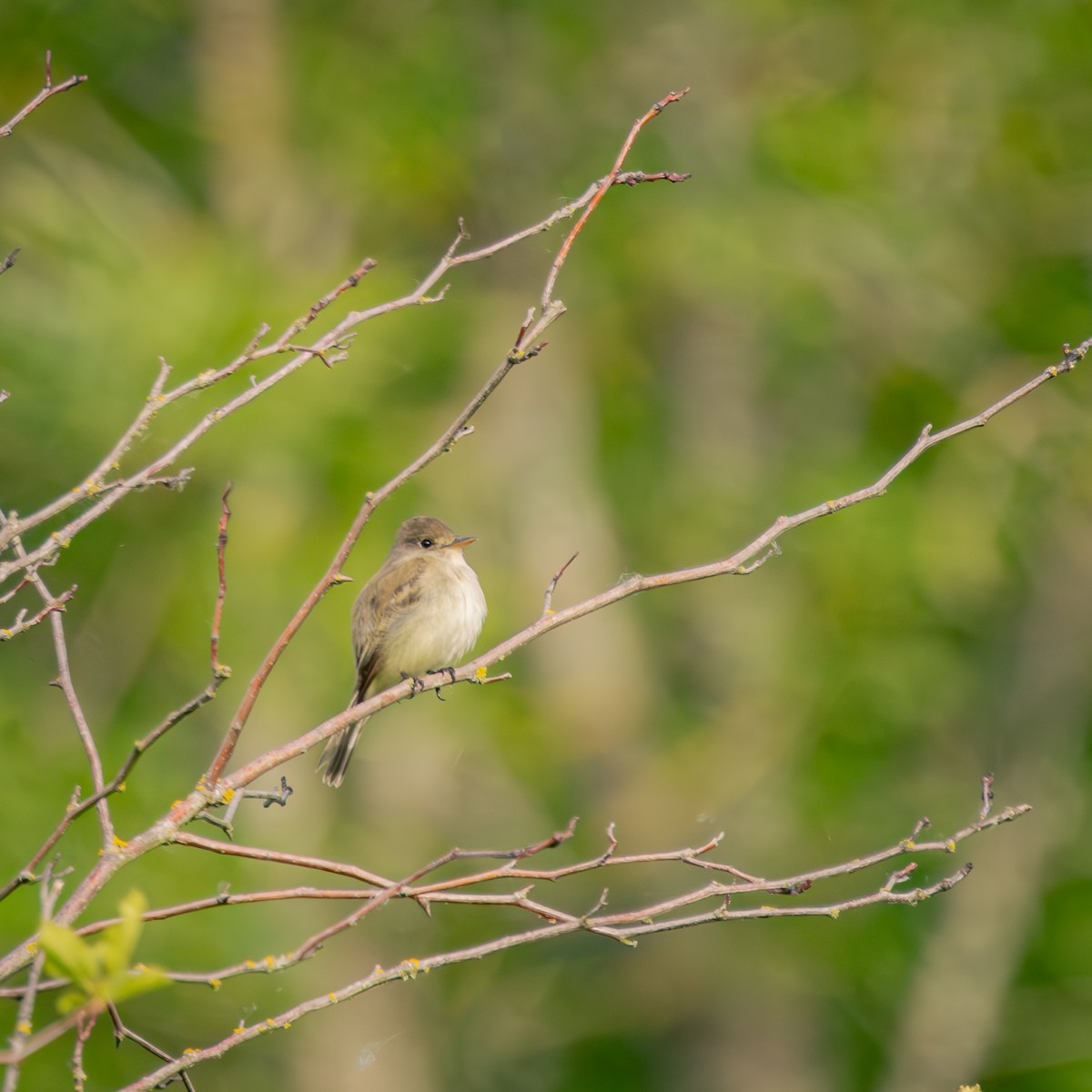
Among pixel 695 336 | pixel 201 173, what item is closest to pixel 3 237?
pixel 201 173

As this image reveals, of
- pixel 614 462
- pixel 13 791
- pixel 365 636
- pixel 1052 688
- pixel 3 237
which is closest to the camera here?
pixel 365 636

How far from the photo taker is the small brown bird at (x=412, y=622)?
7.19 metres

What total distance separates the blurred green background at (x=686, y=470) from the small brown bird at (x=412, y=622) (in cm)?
551

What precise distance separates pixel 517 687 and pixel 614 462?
10.7ft

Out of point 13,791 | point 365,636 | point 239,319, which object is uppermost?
point 239,319

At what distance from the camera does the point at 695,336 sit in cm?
1847

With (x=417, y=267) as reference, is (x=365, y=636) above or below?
below

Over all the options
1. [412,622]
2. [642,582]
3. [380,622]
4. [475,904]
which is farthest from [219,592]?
[380,622]

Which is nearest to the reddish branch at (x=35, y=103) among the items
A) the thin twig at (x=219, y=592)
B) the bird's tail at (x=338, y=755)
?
the thin twig at (x=219, y=592)

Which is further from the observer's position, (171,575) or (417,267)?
(417,267)

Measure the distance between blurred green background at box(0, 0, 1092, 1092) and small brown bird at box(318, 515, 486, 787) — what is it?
5.51 m

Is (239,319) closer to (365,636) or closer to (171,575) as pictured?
(171,575)

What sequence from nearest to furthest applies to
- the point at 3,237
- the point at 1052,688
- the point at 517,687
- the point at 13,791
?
the point at 13,791 < the point at 3,237 < the point at 1052,688 < the point at 517,687

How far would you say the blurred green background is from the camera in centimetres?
1462
